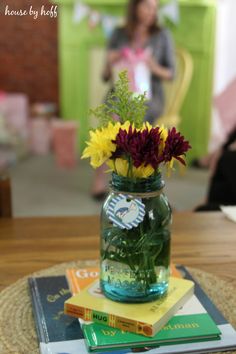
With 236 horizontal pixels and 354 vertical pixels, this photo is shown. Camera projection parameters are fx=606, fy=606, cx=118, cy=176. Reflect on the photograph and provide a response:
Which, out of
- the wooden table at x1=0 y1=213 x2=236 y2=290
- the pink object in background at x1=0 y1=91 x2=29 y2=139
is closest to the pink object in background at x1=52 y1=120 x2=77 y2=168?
the pink object in background at x1=0 y1=91 x2=29 y2=139

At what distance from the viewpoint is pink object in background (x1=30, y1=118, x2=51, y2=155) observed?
469 cm

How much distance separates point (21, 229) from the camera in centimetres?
139

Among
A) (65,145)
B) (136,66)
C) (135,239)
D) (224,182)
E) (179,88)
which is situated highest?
(136,66)

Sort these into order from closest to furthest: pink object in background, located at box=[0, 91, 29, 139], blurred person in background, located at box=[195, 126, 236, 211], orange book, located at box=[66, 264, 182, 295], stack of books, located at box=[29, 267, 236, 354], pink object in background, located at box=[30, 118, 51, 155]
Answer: stack of books, located at box=[29, 267, 236, 354] < orange book, located at box=[66, 264, 182, 295] < blurred person in background, located at box=[195, 126, 236, 211] < pink object in background, located at box=[0, 91, 29, 139] < pink object in background, located at box=[30, 118, 51, 155]

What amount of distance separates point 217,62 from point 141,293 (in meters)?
3.79

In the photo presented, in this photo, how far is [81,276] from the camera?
111 cm

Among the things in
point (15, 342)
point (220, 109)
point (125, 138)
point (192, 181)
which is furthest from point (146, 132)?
point (192, 181)

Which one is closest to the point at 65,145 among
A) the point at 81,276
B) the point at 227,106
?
the point at 227,106

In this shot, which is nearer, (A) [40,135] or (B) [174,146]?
(B) [174,146]

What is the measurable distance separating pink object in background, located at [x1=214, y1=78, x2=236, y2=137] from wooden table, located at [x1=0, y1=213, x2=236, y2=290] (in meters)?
1.97

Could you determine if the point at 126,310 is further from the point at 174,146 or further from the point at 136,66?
the point at 136,66

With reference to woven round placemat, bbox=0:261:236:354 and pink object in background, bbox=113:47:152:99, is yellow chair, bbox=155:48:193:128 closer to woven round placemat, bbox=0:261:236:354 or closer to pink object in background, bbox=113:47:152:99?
pink object in background, bbox=113:47:152:99

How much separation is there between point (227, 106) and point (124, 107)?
8.80 ft

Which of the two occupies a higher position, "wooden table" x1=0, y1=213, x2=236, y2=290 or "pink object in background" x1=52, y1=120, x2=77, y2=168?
"wooden table" x1=0, y1=213, x2=236, y2=290
